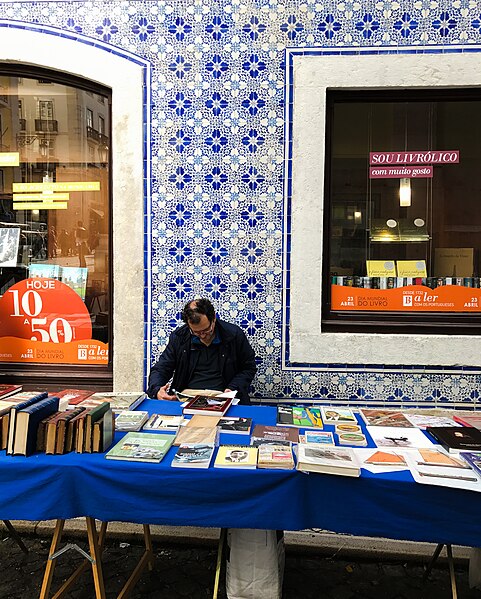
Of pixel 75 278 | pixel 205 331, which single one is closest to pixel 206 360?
pixel 205 331

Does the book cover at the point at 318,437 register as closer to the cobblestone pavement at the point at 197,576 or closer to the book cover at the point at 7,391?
the cobblestone pavement at the point at 197,576

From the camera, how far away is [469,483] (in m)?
2.33

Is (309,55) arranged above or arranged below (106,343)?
above

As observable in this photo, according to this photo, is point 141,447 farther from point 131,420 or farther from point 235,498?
point 235,498

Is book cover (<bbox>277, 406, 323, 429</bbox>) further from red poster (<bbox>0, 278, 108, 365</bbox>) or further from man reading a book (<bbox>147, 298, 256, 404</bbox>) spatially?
red poster (<bbox>0, 278, 108, 365</bbox>)

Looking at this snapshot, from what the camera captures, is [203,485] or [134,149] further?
[134,149]

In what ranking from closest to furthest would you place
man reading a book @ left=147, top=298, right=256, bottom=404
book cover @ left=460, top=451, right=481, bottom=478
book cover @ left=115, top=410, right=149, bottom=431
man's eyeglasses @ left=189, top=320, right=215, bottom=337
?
book cover @ left=460, top=451, right=481, bottom=478 → book cover @ left=115, top=410, right=149, bottom=431 → man's eyeglasses @ left=189, top=320, right=215, bottom=337 → man reading a book @ left=147, top=298, right=256, bottom=404

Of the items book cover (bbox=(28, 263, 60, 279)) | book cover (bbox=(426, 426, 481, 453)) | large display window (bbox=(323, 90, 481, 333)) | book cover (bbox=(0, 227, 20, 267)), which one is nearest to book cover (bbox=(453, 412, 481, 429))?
book cover (bbox=(426, 426, 481, 453))

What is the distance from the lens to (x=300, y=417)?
10.6 ft

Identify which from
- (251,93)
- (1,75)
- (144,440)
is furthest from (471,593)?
(1,75)

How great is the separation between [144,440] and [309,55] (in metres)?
3.23

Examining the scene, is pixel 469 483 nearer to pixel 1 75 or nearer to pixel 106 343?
pixel 106 343

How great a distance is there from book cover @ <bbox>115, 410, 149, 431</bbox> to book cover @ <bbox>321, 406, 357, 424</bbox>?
3.53 feet

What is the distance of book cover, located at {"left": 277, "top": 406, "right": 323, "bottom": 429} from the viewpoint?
311 centimetres
